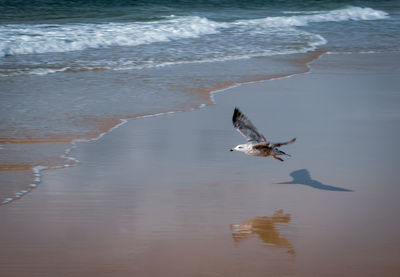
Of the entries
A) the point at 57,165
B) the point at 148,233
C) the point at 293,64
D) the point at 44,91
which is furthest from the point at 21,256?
the point at 293,64

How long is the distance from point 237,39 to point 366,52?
3.72 meters

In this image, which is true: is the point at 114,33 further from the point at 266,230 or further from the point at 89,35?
the point at 266,230

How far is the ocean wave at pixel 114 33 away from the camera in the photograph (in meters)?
15.8

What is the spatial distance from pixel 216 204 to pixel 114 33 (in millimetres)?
13628

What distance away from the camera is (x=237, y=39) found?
17719 mm

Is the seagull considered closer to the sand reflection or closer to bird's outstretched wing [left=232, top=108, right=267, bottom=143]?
bird's outstretched wing [left=232, top=108, right=267, bottom=143]

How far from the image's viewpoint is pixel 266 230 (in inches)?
196

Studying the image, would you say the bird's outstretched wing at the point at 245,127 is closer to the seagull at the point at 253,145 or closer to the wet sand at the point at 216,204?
the seagull at the point at 253,145

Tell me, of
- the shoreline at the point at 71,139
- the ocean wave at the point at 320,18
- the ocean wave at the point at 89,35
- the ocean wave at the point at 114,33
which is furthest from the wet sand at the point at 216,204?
the ocean wave at the point at 320,18

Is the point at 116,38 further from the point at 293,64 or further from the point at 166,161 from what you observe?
the point at 166,161

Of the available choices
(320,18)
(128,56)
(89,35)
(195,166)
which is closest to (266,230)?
(195,166)

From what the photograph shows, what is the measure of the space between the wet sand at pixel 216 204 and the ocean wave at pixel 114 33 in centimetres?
810

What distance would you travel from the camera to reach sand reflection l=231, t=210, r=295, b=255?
4.72 metres

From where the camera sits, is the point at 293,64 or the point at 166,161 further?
the point at 293,64
